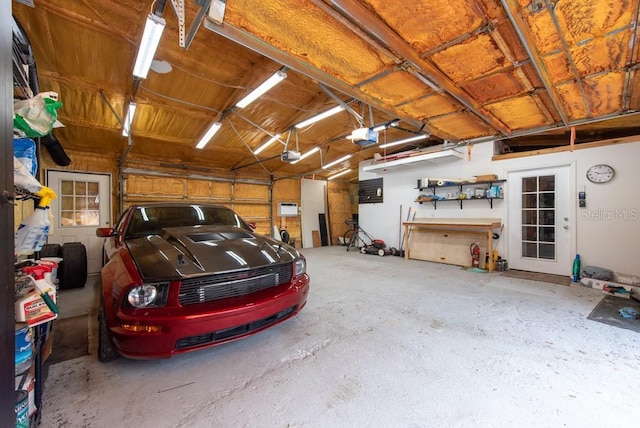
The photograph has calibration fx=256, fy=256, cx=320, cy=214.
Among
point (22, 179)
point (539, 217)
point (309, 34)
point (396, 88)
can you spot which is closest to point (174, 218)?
point (22, 179)

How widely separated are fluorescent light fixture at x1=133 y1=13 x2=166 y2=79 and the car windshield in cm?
142

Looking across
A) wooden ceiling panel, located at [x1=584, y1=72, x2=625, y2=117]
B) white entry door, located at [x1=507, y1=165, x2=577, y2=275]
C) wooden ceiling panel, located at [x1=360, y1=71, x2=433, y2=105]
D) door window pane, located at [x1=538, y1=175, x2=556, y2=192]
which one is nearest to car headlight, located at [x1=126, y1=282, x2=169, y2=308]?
wooden ceiling panel, located at [x1=360, y1=71, x2=433, y2=105]

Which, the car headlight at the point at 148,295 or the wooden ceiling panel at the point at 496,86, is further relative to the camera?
the wooden ceiling panel at the point at 496,86

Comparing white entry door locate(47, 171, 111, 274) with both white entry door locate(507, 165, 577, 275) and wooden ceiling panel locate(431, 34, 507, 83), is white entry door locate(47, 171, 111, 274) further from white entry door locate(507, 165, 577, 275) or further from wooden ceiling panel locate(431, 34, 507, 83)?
white entry door locate(507, 165, 577, 275)

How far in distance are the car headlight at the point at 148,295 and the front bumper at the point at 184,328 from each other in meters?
0.06

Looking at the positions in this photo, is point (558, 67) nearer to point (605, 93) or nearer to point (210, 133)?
point (605, 93)

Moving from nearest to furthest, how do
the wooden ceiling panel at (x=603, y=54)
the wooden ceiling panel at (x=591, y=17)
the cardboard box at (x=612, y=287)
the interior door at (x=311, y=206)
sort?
the wooden ceiling panel at (x=591, y=17)
the wooden ceiling panel at (x=603, y=54)
the cardboard box at (x=612, y=287)
the interior door at (x=311, y=206)

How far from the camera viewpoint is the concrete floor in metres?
1.44

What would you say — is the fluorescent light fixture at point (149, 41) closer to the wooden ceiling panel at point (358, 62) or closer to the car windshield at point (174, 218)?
the wooden ceiling panel at point (358, 62)

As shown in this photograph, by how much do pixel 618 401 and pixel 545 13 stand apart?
8.89 feet

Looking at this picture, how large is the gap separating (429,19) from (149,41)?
2.34m

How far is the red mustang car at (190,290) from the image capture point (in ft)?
5.39

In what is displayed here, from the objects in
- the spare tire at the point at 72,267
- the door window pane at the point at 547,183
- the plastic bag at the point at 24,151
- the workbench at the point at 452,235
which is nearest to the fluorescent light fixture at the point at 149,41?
the plastic bag at the point at 24,151

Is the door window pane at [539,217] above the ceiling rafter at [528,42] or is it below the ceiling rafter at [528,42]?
below
